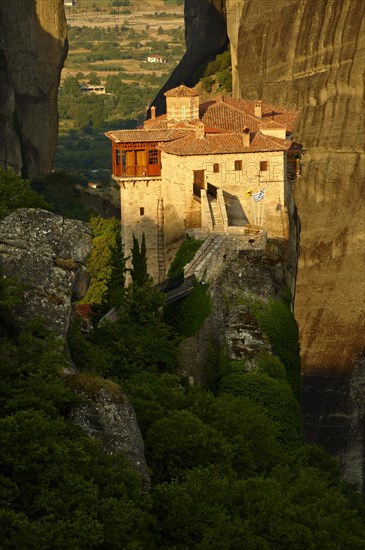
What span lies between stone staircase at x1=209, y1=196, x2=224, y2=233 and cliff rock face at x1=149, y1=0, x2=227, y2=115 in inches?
2724

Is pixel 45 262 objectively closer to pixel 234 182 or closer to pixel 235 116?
pixel 234 182

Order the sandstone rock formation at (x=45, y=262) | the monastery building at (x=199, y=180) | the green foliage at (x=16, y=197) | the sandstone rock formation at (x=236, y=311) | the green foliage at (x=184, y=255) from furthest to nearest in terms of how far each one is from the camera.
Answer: the monastery building at (x=199, y=180) → the green foliage at (x=184, y=255) → the sandstone rock formation at (x=236, y=311) → the green foliage at (x=16, y=197) → the sandstone rock formation at (x=45, y=262)

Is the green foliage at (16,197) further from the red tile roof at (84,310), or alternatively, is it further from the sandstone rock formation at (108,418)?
the sandstone rock formation at (108,418)

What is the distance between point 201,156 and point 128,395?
2513cm

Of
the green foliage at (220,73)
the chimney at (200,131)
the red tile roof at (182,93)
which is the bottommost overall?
the green foliage at (220,73)

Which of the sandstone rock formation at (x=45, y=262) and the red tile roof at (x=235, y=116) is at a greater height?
the sandstone rock formation at (x=45, y=262)

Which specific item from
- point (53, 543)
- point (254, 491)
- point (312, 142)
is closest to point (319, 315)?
point (312, 142)

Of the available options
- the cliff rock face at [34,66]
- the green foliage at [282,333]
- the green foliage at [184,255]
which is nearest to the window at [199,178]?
the green foliage at [184,255]

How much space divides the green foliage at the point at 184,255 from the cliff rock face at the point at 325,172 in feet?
71.1

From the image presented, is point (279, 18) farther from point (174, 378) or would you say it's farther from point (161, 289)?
point (174, 378)

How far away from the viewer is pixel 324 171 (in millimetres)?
110812

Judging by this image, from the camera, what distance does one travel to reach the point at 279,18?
120m

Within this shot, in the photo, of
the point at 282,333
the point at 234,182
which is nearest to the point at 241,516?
the point at 282,333

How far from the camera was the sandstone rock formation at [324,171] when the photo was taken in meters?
90.4
